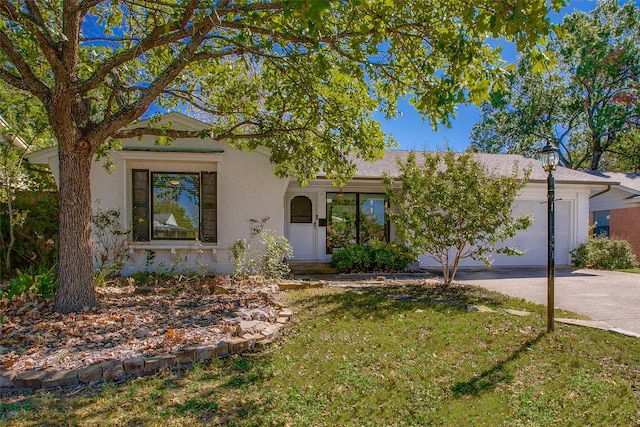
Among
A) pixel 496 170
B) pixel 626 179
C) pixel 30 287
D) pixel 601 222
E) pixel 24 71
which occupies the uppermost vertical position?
pixel 24 71

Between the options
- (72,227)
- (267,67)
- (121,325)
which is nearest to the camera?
(121,325)

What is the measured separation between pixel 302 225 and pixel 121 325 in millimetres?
7224

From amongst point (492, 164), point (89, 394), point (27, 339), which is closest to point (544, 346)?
point (89, 394)

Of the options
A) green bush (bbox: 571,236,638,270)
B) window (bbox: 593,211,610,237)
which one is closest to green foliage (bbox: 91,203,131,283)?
green bush (bbox: 571,236,638,270)

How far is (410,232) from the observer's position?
26.7ft

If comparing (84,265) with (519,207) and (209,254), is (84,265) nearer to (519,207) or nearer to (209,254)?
(209,254)

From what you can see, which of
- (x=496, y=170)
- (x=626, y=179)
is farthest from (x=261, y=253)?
(x=626, y=179)

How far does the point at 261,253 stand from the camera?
9.12m

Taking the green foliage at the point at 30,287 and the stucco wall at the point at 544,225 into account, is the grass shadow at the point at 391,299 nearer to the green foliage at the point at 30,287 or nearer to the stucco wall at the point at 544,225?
the green foliage at the point at 30,287

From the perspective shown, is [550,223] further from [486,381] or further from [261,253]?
[261,253]

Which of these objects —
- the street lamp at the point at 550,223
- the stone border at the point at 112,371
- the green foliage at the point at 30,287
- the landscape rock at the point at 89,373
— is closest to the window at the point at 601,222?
the street lamp at the point at 550,223

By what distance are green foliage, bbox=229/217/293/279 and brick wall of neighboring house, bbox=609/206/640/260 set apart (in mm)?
14297

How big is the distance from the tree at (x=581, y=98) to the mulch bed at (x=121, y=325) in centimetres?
2012

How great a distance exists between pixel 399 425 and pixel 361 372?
90cm
